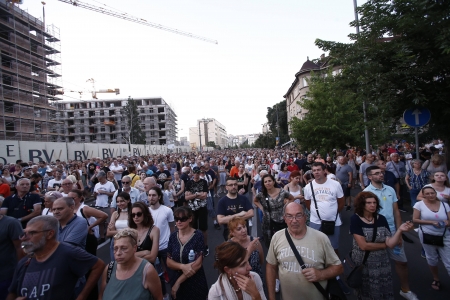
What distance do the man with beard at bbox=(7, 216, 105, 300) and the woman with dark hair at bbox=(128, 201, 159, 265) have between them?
34.5 inches

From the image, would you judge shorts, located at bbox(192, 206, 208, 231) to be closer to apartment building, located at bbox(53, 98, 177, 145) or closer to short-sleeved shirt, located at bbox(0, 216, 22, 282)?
short-sleeved shirt, located at bbox(0, 216, 22, 282)

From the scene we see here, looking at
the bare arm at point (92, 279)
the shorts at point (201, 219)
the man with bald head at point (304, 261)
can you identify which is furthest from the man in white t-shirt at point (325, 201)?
the bare arm at point (92, 279)

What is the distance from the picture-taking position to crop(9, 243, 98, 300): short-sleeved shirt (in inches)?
99.1

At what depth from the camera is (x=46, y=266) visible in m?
2.58

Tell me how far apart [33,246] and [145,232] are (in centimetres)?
136

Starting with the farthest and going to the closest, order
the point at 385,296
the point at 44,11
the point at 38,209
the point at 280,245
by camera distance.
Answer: the point at 44,11 < the point at 38,209 < the point at 385,296 < the point at 280,245

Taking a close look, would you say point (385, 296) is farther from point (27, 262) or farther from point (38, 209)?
point (38, 209)

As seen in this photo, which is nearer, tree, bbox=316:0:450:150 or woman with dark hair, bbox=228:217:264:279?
woman with dark hair, bbox=228:217:264:279

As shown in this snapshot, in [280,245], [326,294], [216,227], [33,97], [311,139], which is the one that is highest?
[33,97]

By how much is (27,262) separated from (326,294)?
271 cm

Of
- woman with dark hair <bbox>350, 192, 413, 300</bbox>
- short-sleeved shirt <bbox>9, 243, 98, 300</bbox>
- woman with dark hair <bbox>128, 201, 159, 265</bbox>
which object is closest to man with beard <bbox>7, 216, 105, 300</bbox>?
short-sleeved shirt <bbox>9, 243, 98, 300</bbox>

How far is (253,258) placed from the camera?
10.6ft

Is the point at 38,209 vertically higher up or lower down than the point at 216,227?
higher up

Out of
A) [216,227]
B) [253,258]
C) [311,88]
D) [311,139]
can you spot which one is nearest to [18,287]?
[253,258]
